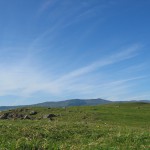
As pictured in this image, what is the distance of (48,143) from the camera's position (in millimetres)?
24484

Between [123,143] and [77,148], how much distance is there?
4305 mm

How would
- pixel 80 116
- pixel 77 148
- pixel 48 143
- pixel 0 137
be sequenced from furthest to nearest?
pixel 80 116 → pixel 0 137 → pixel 48 143 → pixel 77 148

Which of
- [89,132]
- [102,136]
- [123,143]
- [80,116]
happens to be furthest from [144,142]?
[80,116]

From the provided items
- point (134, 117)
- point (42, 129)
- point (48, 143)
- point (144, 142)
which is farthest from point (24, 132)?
point (134, 117)

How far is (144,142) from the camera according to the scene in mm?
25875

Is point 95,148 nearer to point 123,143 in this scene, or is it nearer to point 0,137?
point 123,143

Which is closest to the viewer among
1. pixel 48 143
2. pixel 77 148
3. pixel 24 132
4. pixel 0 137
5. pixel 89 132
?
pixel 77 148

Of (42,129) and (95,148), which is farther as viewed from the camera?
(42,129)

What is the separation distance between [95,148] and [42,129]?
9.48m

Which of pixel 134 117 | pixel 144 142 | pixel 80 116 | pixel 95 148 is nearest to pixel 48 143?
pixel 95 148

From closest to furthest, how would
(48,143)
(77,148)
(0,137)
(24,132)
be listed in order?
(77,148) < (48,143) < (0,137) < (24,132)

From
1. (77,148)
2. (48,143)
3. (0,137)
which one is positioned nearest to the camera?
(77,148)

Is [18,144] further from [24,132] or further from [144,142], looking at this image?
[144,142]

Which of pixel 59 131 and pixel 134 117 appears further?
pixel 134 117
